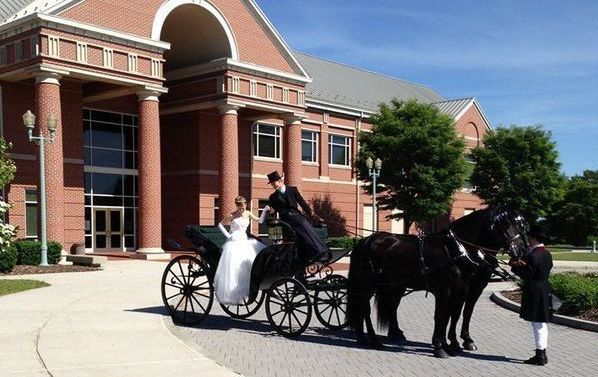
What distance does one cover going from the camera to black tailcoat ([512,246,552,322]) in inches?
317

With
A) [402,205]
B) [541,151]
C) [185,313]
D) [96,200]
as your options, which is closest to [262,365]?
[185,313]

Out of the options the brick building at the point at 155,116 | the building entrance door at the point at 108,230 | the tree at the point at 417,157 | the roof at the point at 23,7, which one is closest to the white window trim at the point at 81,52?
the brick building at the point at 155,116

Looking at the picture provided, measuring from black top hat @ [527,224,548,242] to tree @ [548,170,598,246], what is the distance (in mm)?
53194

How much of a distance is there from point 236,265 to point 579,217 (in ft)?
179

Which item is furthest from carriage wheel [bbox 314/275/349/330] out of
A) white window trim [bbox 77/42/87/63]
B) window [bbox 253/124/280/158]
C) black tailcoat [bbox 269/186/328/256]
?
window [bbox 253/124/280/158]

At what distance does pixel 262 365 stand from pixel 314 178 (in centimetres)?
3268

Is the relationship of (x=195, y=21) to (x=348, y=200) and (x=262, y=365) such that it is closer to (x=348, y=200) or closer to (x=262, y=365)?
(x=348, y=200)

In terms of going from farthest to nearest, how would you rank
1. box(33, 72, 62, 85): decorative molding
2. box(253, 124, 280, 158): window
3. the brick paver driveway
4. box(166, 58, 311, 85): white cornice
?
1. box(253, 124, 280, 158): window
2. box(166, 58, 311, 85): white cornice
3. box(33, 72, 62, 85): decorative molding
4. the brick paver driveway

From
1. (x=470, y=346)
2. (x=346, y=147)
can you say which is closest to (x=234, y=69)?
(x=346, y=147)

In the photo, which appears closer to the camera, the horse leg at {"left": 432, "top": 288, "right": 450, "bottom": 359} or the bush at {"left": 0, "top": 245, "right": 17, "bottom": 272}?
the horse leg at {"left": 432, "top": 288, "right": 450, "bottom": 359}

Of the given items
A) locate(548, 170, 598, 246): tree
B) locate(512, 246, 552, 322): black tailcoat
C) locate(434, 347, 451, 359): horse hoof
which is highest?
locate(512, 246, 552, 322): black tailcoat

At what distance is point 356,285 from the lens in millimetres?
9391

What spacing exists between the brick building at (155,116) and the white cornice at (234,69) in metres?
0.07

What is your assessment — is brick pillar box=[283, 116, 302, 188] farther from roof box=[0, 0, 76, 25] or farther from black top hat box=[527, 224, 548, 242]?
black top hat box=[527, 224, 548, 242]
